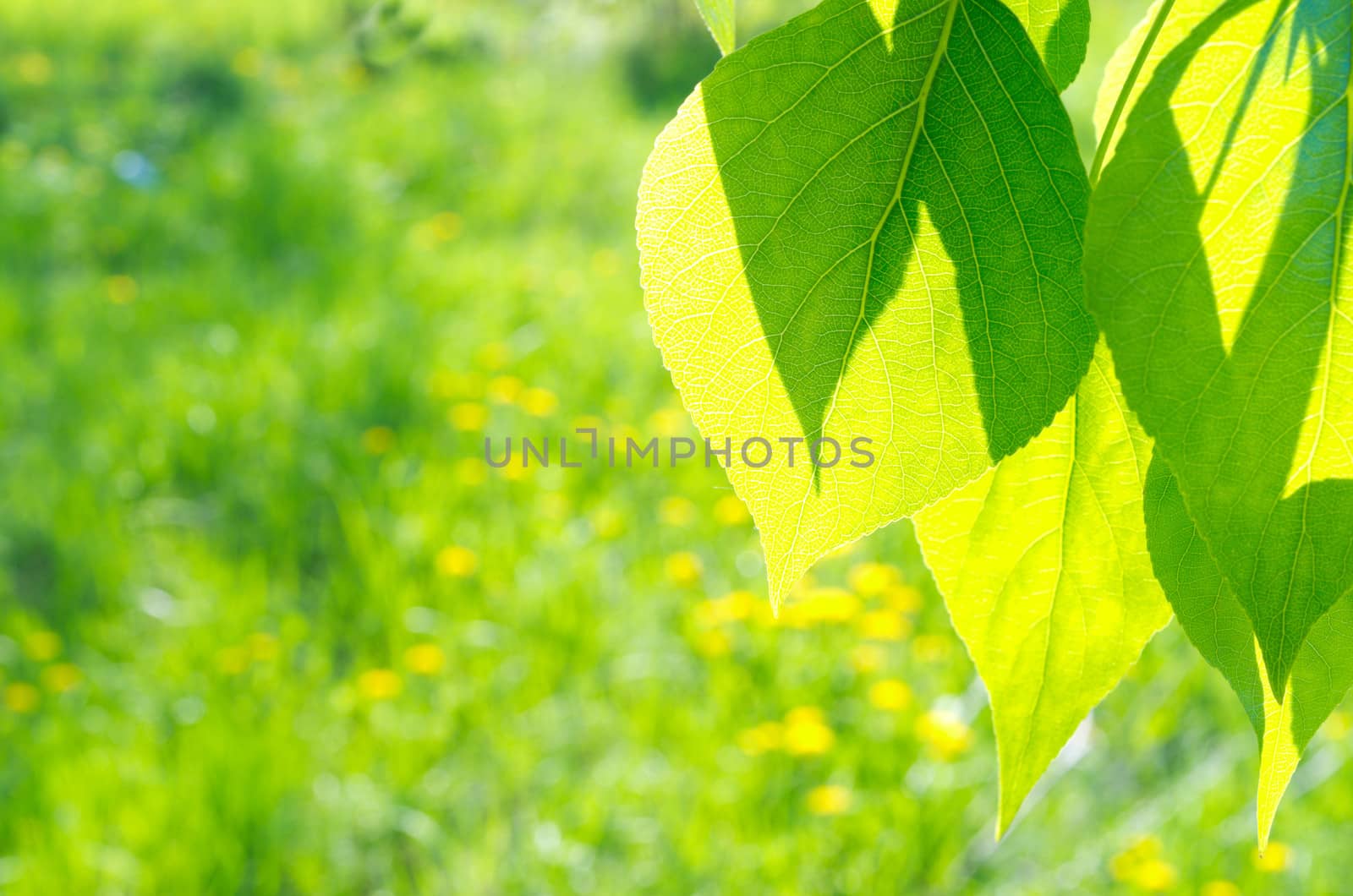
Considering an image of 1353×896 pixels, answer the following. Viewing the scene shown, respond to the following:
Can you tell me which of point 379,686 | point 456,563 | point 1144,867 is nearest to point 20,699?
point 379,686

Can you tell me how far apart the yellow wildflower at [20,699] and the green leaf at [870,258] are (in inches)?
73.0

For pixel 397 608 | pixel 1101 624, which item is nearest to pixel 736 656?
pixel 397 608

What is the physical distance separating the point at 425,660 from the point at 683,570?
1.42ft

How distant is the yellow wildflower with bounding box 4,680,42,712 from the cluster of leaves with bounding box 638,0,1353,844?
1.85 meters

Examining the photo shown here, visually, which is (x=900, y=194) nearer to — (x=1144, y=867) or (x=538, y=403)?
(x=1144, y=867)

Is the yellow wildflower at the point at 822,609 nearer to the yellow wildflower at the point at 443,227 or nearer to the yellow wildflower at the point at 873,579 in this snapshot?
the yellow wildflower at the point at 873,579

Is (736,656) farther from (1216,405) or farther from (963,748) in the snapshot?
(1216,405)

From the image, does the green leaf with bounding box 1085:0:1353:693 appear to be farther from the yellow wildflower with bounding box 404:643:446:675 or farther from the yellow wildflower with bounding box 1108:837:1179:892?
the yellow wildflower with bounding box 404:643:446:675

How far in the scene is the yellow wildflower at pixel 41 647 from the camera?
196 cm

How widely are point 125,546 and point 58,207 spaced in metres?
1.54

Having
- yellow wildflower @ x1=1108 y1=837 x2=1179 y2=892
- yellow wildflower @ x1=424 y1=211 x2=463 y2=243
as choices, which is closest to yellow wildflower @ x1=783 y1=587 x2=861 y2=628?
yellow wildflower @ x1=1108 y1=837 x2=1179 y2=892

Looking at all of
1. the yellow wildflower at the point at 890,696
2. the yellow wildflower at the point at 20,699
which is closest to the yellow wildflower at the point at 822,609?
the yellow wildflower at the point at 890,696

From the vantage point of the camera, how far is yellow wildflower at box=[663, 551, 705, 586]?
79.9 inches

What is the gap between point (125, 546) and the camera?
2.23 meters
